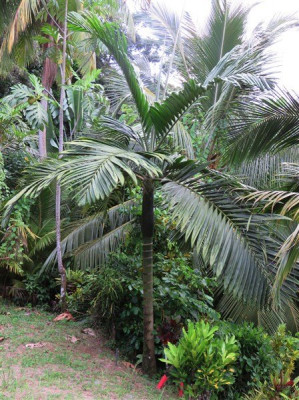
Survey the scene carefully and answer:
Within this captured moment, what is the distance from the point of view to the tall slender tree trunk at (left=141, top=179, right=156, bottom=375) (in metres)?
4.52

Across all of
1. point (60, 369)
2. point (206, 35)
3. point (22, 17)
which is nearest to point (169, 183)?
point (60, 369)

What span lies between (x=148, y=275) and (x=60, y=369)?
1318mm

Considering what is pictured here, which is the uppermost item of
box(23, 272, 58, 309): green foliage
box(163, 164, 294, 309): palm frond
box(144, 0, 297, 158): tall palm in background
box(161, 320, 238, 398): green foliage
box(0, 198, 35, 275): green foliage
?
box(144, 0, 297, 158): tall palm in background

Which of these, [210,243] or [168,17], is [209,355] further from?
[168,17]

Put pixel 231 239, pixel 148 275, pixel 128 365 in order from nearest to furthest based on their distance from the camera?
pixel 231 239 → pixel 148 275 → pixel 128 365

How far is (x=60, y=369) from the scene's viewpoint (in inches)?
168

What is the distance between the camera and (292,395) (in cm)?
443

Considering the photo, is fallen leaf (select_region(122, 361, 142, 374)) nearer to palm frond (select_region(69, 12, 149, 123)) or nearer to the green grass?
the green grass

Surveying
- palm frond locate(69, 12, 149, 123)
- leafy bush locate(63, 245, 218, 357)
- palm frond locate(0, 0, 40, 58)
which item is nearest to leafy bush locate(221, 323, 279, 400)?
leafy bush locate(63, 245, 218, 357)

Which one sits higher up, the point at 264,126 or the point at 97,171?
the point at 264,126

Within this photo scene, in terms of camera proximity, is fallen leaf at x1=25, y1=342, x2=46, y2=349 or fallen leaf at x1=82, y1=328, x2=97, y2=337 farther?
fallen leaf at x1=82, y1=328, x2=97, y2=337

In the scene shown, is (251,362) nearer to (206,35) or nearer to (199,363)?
(199,363)

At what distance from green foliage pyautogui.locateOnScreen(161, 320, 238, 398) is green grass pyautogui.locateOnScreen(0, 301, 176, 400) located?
0.40 m

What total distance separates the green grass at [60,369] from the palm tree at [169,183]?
1.67 feet
